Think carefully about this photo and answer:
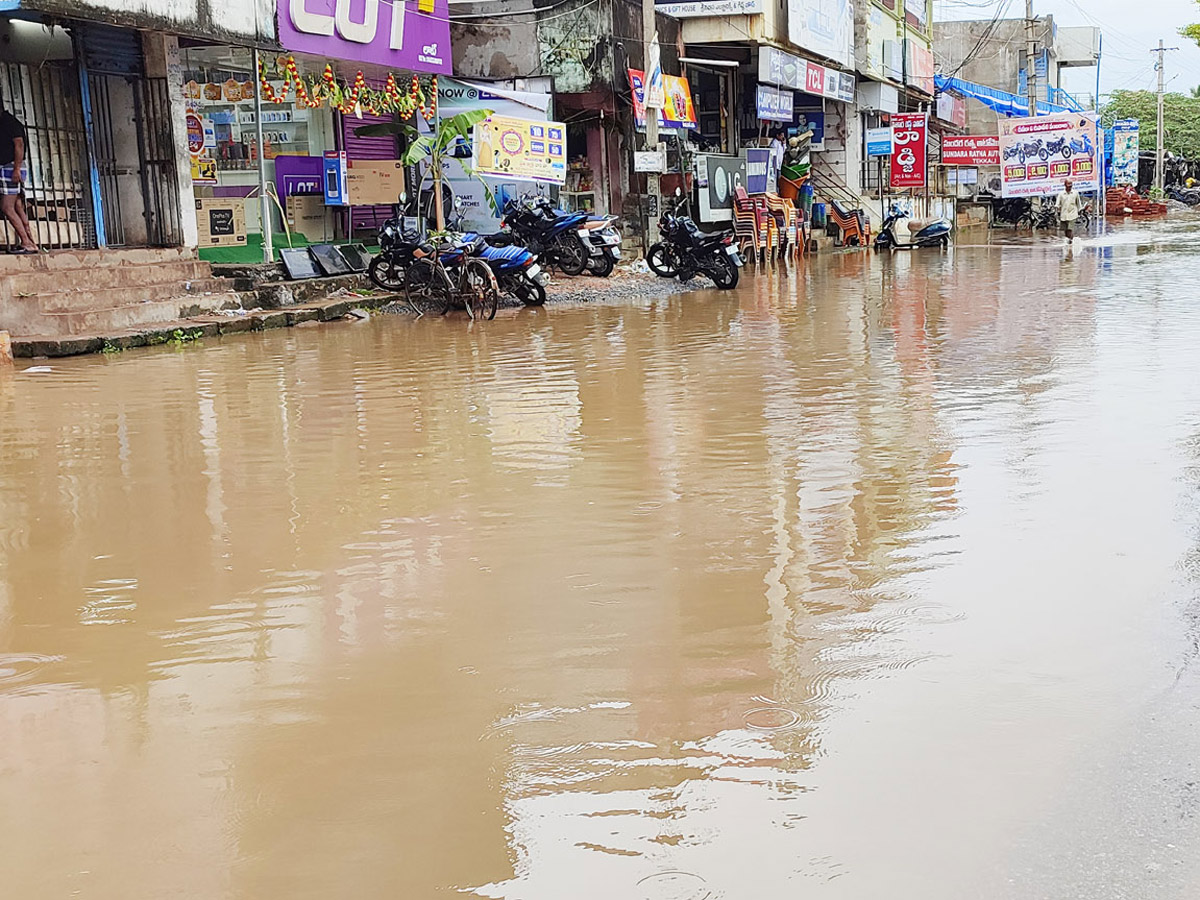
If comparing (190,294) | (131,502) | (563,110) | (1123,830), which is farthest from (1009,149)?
(1123,830)

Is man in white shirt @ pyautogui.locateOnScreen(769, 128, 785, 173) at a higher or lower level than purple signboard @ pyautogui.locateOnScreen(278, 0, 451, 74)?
lower

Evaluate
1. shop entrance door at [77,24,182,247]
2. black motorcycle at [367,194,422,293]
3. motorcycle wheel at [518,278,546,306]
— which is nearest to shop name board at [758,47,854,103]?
motorcycle wheel at [518,278,546,306]

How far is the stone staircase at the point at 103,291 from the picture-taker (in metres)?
12.0

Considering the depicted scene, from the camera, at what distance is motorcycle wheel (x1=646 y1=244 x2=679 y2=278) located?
19922mm

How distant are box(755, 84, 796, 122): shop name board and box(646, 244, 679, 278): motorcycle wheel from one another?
7.83m

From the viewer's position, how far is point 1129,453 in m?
6.20

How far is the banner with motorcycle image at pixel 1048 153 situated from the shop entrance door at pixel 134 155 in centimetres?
2171

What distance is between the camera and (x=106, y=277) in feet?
43.6

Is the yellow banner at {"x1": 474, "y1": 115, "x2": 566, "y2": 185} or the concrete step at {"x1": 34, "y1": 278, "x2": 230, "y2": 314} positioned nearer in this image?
the concrete step at {"x1": 34, "y1": 278, "x2": 230, "y2": 314}

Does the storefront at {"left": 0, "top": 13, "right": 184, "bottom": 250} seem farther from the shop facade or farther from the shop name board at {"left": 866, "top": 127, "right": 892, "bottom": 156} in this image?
the shop name board at {"left": 866, "top": 127, "right": 892, "bottom": 156}

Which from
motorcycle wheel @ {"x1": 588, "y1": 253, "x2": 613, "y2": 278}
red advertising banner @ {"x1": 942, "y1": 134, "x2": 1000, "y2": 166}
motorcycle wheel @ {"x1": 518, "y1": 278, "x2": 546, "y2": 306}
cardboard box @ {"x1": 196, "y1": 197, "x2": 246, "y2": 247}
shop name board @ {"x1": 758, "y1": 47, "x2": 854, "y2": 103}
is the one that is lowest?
motorcycle wheel @ {"x1": 518, "y1": 278, "x2": 546, "y2": 306}

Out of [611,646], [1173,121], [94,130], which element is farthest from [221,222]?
[1173,121]

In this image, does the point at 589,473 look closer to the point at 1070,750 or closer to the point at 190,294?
the point at 1070,750

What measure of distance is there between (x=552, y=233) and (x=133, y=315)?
734cm
